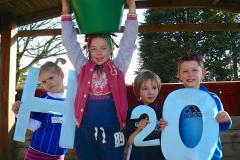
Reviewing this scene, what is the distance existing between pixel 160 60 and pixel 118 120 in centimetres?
1767

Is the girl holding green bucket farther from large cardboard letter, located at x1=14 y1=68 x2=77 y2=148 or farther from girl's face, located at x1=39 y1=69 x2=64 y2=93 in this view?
girl's face, located at x1=39 y1=69 x2=64 y2=93

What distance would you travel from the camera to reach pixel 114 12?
8.56 feet

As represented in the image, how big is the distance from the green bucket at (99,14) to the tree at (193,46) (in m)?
17.0

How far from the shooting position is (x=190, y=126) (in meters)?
2.57

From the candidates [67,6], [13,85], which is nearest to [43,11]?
[13,85]

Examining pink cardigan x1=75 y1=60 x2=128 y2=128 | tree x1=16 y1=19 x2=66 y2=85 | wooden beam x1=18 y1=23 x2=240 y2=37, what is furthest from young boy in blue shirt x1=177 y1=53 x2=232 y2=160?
tree x1=16 y1=19 x2=66 y2=85

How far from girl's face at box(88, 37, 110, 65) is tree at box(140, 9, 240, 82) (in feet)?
55.5

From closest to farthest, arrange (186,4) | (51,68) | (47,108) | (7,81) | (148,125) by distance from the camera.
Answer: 1. (148,125)
2. (47,108)
3. (51,68)
4. (7,81)
5. (186,4)

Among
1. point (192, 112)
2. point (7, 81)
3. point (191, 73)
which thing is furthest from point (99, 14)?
point (7, 81)

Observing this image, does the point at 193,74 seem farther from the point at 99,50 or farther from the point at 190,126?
the point at 99,50

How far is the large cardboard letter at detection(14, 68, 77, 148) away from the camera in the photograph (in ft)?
9.04

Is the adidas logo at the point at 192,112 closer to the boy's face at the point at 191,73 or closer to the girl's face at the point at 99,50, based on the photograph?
the boy's face at the point at 191,73

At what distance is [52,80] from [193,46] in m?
18.1

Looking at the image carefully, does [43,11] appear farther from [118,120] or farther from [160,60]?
[160,60]
